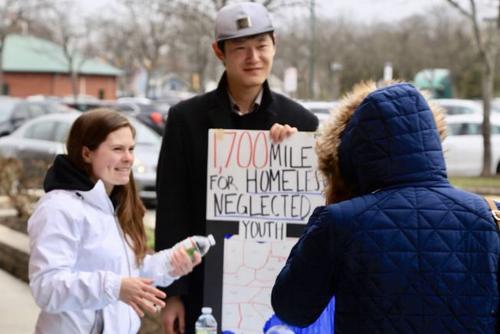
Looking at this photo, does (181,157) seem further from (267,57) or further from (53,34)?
(53,34)

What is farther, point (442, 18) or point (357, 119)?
point (442, 18)

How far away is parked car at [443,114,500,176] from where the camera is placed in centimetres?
1780

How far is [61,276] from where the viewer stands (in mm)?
2816

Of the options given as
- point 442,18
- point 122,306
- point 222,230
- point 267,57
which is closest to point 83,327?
point 122,306

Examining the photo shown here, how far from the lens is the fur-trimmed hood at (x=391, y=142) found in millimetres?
2049

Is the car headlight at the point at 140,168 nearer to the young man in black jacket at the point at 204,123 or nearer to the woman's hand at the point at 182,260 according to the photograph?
the young man in black jacket at the point at 204,123

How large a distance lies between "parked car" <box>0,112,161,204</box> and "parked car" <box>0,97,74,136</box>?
6.77 meters

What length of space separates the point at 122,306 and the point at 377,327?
143 centimetres

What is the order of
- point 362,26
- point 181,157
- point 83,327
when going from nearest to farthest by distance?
point 83,327 < point 181,157 < point 362,26

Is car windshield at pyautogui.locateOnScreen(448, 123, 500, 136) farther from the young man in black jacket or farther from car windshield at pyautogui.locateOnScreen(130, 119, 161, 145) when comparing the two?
the young man in black jacket

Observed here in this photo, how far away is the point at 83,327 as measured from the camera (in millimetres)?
3053

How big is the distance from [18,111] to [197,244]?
20255mm

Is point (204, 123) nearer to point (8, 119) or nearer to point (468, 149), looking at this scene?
→ point (468, 149)

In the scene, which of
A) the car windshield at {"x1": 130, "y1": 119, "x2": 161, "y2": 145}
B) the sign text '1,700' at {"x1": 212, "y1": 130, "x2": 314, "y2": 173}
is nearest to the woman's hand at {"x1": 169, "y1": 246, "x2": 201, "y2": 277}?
the sign text '1,700' at {"x1": 212, "y1": 130, "x2": 314, "y2": 173}
